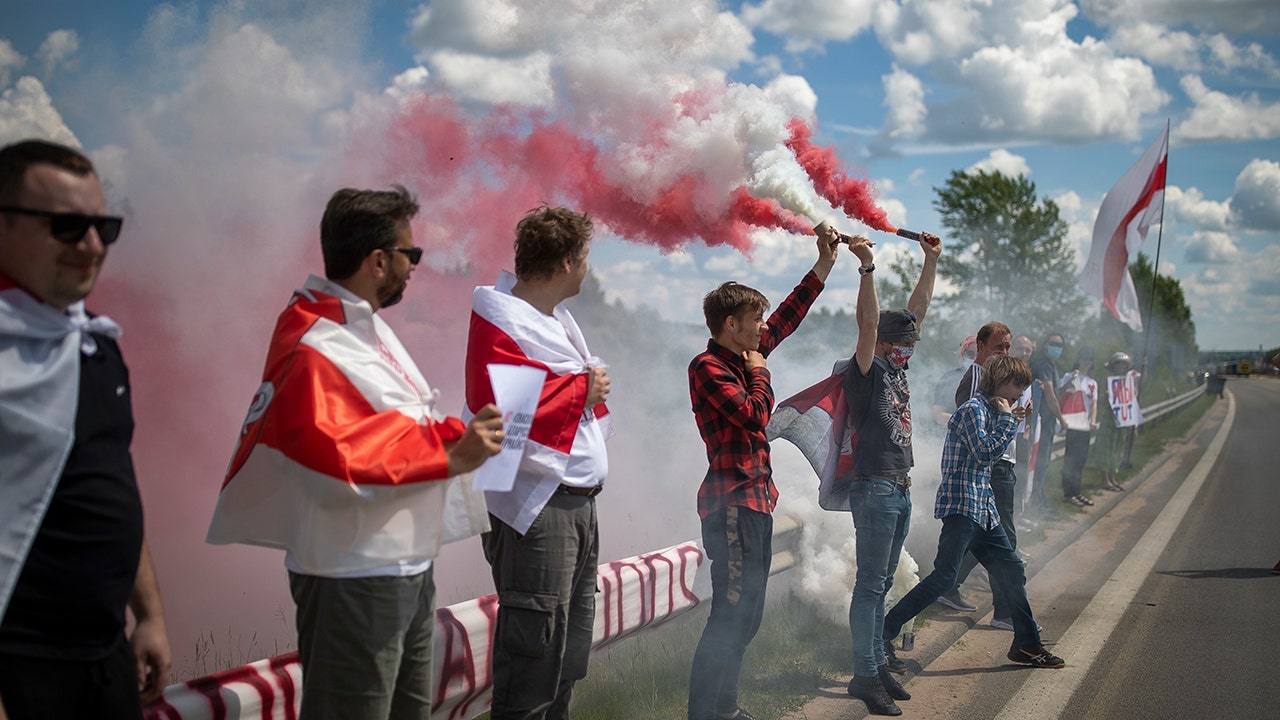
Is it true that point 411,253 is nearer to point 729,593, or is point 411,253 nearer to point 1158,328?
point 729,593

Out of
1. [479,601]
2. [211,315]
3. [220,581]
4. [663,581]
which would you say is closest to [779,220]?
[663,581]

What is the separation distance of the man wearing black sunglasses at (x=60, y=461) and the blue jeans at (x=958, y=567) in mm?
3951

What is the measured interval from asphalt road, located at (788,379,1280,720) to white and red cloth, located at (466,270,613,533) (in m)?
2.07

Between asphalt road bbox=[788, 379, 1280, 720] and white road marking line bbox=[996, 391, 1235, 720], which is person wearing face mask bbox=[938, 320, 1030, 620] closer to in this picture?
asphalt road bbox=[788, 379, 1280, 720]

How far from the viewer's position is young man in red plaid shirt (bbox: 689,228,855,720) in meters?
3.82

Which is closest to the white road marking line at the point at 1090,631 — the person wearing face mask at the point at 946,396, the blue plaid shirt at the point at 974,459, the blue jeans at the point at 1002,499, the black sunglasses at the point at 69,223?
the blue jeans at the point at 1002,499

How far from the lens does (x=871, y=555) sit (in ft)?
14.7

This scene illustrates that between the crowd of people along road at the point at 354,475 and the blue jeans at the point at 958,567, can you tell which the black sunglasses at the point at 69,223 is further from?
the blue jeans at the point at 958,567

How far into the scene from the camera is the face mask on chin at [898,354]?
459 cm

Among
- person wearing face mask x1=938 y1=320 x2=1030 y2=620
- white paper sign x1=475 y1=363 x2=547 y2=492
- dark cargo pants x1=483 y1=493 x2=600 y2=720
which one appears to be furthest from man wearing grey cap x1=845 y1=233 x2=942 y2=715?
white paper sign x1=475 y1=363 x2=547 y2=492

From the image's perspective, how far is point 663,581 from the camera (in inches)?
176

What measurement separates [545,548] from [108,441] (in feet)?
4.40

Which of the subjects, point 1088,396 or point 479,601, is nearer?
point 479,601

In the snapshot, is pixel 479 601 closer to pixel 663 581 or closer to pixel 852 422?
pixel 663 581
